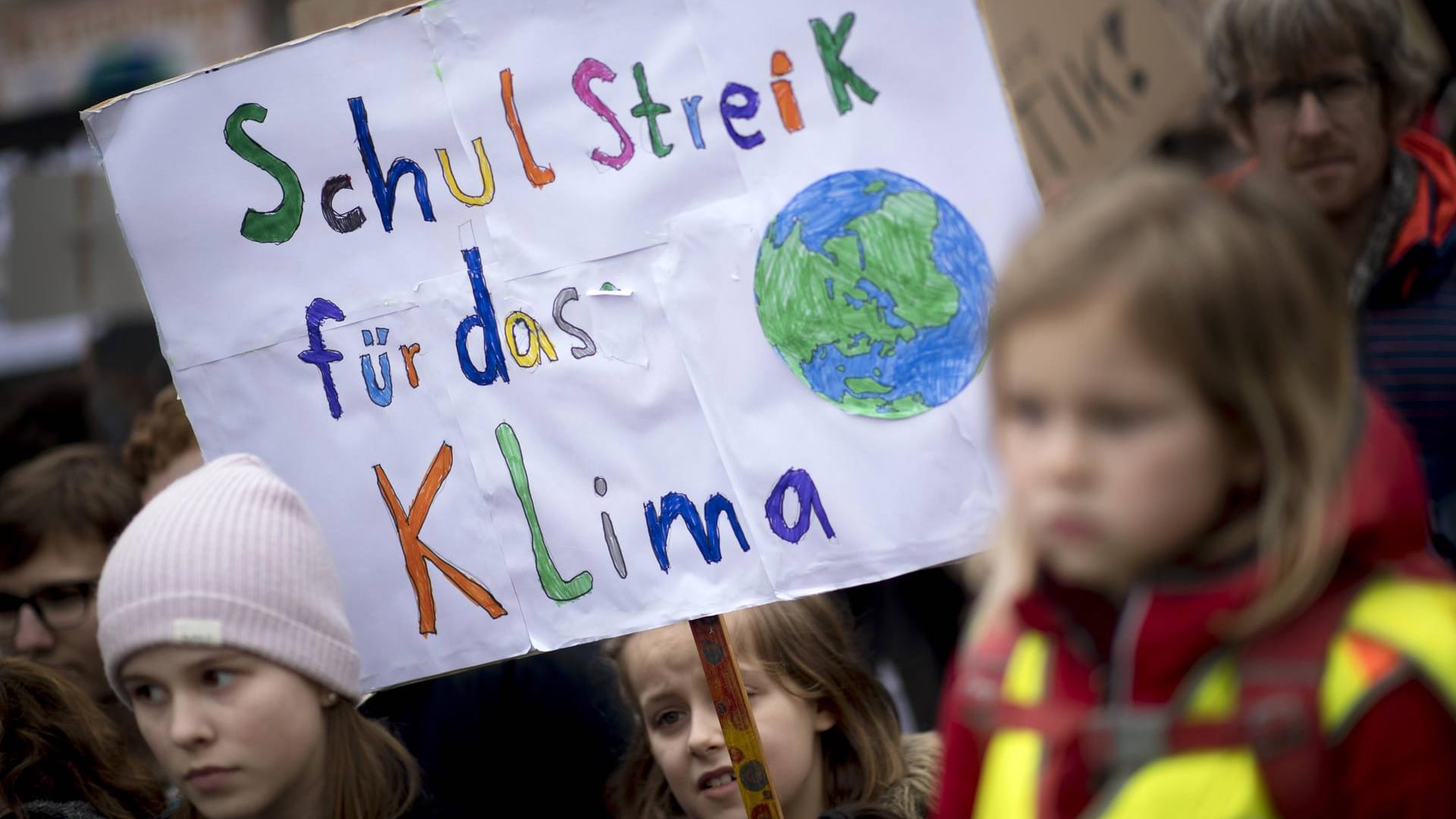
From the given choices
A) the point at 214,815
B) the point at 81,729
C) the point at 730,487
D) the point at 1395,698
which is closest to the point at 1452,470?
the point at 730,487

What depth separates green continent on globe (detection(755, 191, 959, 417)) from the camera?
207 centimetres

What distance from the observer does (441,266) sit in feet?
7.33

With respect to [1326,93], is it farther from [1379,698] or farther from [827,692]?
[1379,698]

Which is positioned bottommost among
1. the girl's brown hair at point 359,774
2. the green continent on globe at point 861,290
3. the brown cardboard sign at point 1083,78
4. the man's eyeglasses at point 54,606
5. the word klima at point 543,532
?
the girl's brown hair at point 359,774

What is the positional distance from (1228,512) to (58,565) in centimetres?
233

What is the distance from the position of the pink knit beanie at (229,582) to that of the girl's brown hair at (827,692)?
53 centimetres

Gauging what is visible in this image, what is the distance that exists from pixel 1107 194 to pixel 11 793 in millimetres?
1765

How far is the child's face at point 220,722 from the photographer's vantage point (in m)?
1.85

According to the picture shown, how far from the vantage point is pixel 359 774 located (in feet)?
6.70

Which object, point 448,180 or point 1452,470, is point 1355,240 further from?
point 448,180

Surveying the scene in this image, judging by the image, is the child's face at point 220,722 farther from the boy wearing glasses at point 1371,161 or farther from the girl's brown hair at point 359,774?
the boy wearing glasses at point 1371,161

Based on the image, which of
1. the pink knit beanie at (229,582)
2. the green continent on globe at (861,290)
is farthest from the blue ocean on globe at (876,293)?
the pink knit beanie at (229,582)

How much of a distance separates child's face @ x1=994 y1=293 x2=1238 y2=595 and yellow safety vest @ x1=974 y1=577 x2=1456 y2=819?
118 millimetres

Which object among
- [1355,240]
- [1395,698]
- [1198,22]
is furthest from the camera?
[1198,22]
